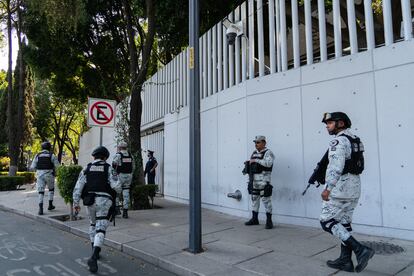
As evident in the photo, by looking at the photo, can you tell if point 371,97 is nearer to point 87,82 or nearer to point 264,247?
point 264,247

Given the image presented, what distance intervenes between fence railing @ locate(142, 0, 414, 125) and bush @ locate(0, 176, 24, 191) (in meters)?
11.7

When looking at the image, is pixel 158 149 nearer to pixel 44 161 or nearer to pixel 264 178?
pixel 44 161

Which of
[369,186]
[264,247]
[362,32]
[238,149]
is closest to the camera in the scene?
[264,247]

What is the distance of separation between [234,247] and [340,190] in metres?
2.22

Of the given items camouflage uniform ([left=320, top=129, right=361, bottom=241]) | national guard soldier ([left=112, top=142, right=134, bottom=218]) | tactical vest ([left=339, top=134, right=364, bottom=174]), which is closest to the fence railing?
tactical vest ([left=339, top=134, right=364, bottom=174])

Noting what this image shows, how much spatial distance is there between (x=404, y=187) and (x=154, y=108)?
38.7ft

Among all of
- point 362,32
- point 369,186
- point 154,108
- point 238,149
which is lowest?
point 369,186

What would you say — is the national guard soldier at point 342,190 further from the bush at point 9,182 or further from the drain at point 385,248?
the bush at point 9,182

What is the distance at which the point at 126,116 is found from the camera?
39.1 feet

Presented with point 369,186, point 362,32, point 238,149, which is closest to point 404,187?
point 369,186

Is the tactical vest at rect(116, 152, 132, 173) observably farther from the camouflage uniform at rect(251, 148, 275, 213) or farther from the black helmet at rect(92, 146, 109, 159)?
the black helmet at rect(92, 146, 109, 159)

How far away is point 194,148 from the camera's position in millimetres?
6277

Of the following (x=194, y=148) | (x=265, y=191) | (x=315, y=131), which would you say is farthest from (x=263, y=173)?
(x=194, y=148)

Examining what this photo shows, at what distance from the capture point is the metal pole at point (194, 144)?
6.15 m
